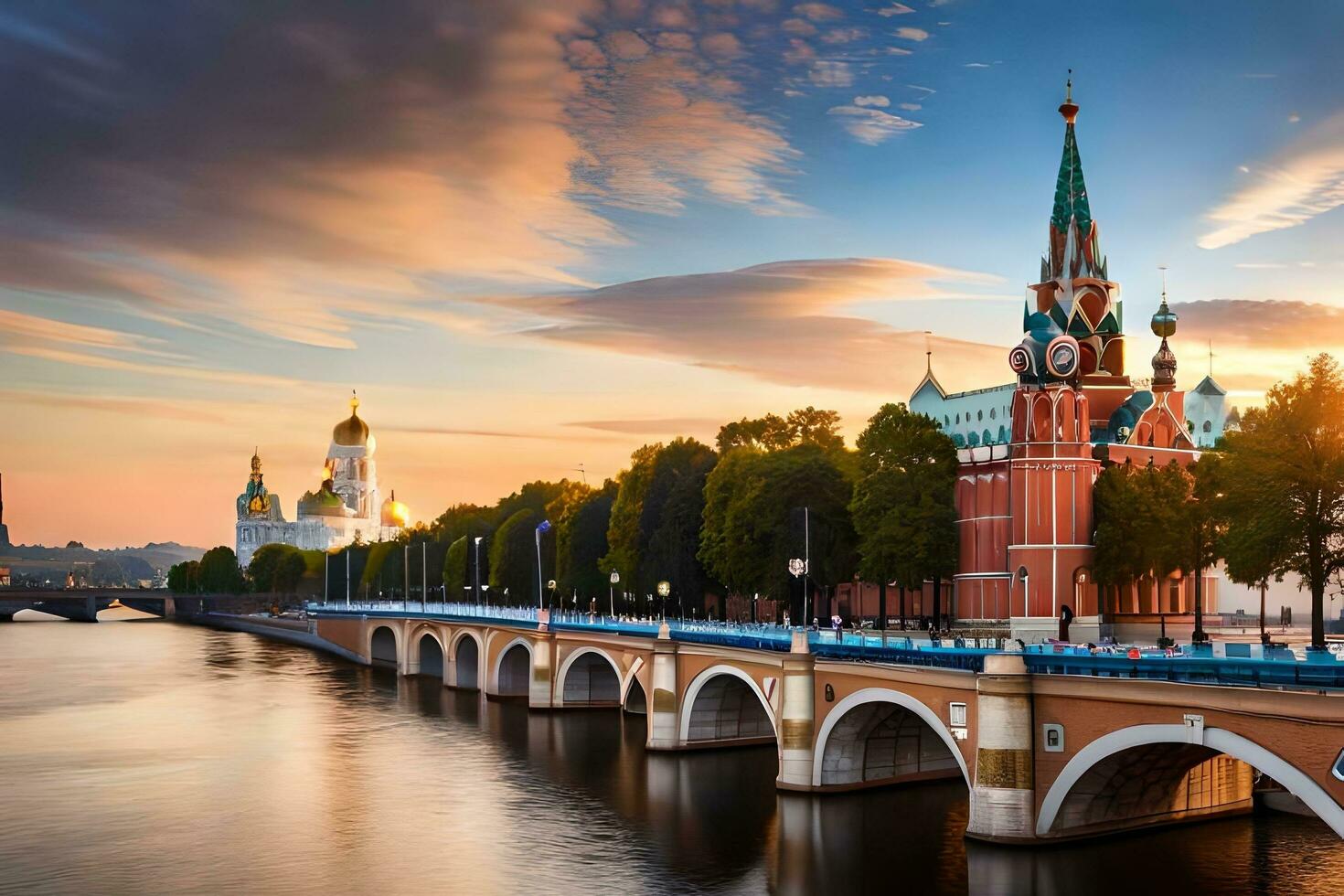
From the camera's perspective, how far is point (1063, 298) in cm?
11500


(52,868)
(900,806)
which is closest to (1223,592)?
(900,806)

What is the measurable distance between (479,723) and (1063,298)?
189 feet

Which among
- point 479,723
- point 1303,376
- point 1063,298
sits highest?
point 1063,298

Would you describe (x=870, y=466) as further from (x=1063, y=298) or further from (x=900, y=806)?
(x=900, y=806)

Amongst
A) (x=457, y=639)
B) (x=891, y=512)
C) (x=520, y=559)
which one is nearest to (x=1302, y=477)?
(x=891, y=512)

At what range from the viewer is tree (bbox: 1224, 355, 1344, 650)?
64375 mm

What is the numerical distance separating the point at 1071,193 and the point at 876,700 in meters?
71.0

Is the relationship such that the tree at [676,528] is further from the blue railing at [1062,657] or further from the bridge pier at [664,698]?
the bridge pier at [664,698]

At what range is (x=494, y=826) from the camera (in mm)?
62000

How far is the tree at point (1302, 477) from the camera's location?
64.4m

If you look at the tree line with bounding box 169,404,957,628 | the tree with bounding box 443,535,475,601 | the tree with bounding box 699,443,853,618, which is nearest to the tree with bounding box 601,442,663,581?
the tree line with bounding box 169,404,957,628

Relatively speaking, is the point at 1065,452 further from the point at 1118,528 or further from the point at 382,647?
the point at 382,647

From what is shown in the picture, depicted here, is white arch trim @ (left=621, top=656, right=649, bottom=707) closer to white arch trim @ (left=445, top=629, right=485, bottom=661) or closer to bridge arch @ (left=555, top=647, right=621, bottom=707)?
bridge arch @ (left=555, top=647, right=621, bottom=707)

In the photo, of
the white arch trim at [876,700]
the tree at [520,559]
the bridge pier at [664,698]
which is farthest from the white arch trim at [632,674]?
the tree at [520,559]
